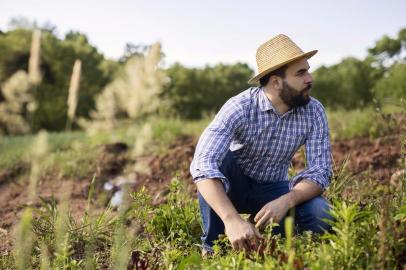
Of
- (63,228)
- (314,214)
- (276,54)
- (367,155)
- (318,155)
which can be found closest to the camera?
(63,228)

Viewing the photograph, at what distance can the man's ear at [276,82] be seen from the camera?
322 cm

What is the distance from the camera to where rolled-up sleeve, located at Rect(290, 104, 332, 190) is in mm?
2994

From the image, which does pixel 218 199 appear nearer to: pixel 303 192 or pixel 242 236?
pixel 242 236

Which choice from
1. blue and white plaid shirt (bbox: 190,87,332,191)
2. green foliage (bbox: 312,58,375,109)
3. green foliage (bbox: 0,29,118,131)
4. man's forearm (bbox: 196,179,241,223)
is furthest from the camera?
green foliage (bbox: 312,58,375,109)

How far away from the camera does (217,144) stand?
291 centimetres

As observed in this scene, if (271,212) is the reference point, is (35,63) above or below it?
above

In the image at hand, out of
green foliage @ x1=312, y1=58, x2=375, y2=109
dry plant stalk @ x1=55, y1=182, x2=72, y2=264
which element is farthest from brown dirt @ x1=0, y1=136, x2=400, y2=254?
green foliage @ x1=312, y1=58, x2=375, y2=109

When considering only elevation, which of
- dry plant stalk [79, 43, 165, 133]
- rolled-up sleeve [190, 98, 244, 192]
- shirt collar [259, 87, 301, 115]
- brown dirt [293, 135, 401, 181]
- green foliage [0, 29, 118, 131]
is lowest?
brown dirt [293, 135, 401, 181]

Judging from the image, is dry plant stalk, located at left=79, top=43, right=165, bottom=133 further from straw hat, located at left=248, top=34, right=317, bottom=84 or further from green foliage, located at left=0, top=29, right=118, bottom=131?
green foliage, located at left=0, top=29, right=118, bottom=131

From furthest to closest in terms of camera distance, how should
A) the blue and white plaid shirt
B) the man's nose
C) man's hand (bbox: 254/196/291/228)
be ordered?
the man's nose
the blue and white plaid shirt
man's hand (bbox: 254/196/291/228)

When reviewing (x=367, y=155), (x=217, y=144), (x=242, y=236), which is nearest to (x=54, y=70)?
(x=367, y=155)

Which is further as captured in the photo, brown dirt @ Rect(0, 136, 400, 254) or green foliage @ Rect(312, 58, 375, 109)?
green foliage @ Rect(312, 58, 375, 109)

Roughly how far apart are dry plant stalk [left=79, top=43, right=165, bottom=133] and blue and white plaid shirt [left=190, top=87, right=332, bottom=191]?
1.26m

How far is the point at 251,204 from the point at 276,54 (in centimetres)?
100
